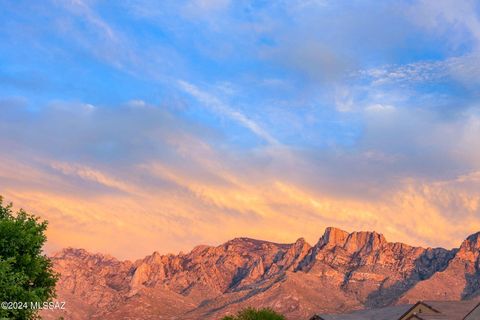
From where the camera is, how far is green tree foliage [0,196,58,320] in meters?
37.6

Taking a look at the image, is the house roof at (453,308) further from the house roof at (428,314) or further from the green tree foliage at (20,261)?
the green tree foliage at (20,261)

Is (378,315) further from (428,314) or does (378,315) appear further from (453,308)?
(453,308)

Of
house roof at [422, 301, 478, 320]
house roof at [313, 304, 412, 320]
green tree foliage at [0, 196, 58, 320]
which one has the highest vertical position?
house roof at [422, 301, 478, 320]

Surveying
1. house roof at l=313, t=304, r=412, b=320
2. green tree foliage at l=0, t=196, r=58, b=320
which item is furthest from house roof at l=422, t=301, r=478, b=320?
green tree foliage at l=0, t=196, r=58, b=320

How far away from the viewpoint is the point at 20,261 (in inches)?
1592

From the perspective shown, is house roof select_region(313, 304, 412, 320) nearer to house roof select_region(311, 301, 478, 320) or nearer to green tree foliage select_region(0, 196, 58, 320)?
house roof select_region(311, 301, 478, 320)

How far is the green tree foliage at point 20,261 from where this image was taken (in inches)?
1480

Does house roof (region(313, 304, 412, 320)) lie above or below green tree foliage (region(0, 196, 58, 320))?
above

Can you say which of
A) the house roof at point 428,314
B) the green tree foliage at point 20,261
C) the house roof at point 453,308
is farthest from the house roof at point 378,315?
the green tree foliage at point 20,261

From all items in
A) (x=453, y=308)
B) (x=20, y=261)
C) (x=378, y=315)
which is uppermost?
(x=453, y=308)

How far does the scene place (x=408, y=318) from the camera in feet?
270

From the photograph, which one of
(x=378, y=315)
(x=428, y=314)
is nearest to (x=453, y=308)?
(x=428, y=314)

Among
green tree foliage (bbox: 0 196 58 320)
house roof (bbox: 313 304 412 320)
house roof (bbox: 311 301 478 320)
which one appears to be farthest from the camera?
house roof (bbox: 313 304 412 320)

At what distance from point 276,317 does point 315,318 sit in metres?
17.6
